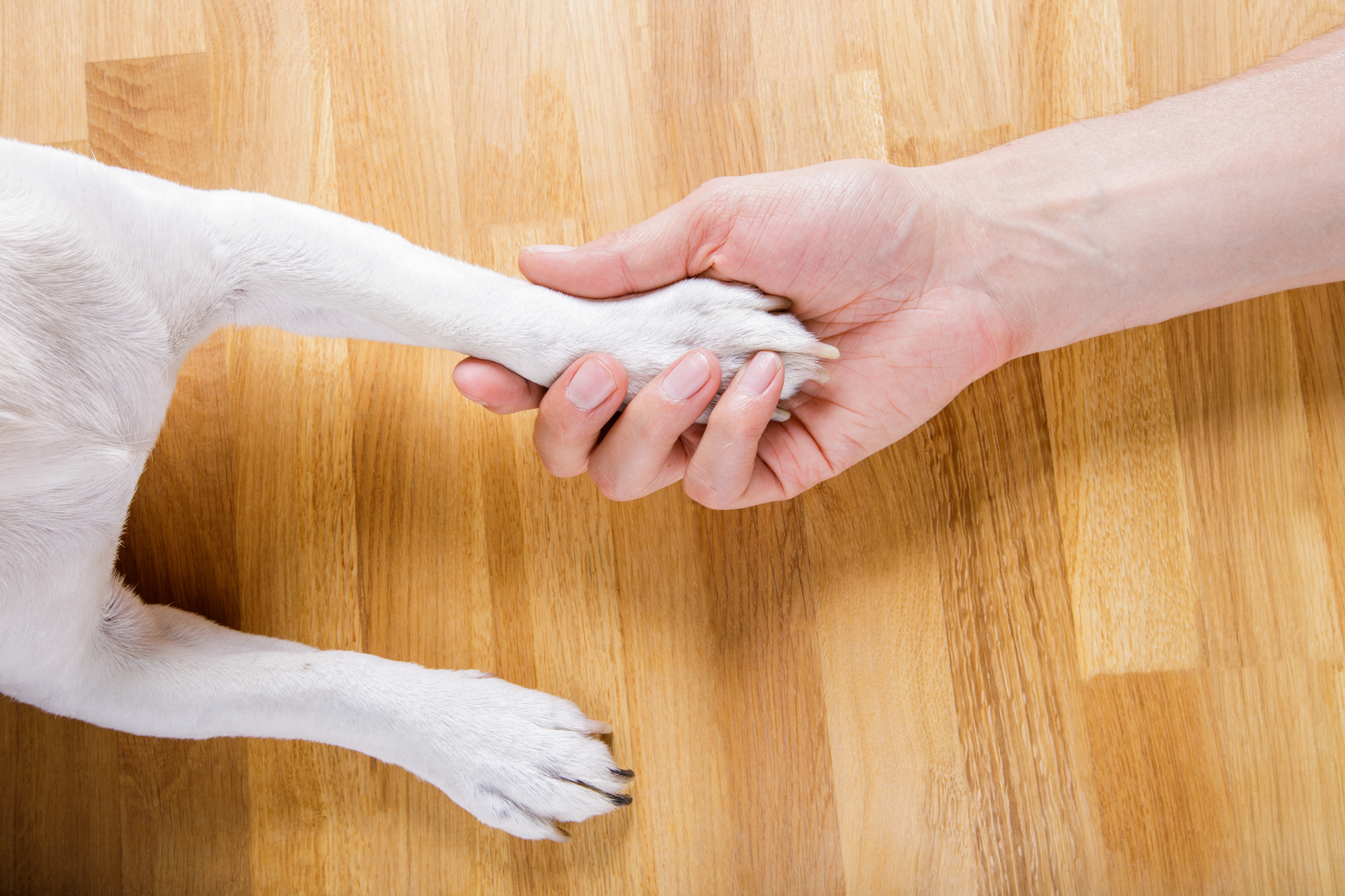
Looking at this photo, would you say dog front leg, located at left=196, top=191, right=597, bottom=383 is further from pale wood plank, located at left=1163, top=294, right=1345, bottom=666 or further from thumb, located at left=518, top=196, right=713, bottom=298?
pale wood plank, located at left=1163, top=294, right=1345, bottom=666

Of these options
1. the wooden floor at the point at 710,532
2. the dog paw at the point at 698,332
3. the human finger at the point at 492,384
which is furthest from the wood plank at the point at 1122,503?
the human finger at the point at 492,384

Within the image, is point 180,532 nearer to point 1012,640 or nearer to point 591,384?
point 591,384

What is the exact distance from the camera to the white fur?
1.02 meters

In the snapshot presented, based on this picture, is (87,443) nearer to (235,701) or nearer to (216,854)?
(235,701)

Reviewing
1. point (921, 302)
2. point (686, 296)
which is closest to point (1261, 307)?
point (921, 302)

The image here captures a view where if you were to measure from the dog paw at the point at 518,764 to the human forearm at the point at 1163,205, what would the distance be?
995 millimetres

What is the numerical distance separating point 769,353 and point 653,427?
205 millimetres

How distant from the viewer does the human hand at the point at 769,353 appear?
123 cm

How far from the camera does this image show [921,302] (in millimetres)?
1396

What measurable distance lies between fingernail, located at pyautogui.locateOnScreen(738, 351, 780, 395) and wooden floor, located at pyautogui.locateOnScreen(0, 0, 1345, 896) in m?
0.36

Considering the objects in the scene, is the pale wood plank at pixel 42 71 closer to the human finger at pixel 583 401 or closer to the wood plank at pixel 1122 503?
the human finger at pixel 583 401

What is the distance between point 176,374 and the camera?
3.99 ft

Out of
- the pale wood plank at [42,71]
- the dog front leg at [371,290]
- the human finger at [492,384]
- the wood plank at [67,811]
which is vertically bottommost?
the wood plank at [67,811]

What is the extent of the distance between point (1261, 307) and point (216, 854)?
2141 mm
